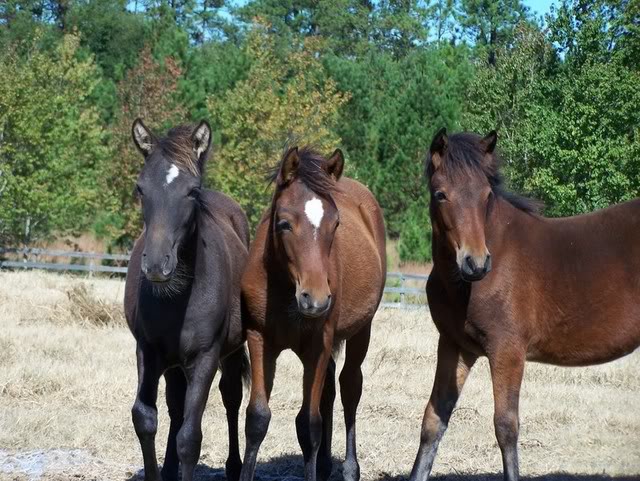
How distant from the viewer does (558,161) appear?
19312 mm

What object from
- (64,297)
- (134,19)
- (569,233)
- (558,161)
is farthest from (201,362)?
(134,19)

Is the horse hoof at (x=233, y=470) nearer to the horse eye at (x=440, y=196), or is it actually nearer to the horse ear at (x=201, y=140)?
the horse ear at (x=201, y=140)

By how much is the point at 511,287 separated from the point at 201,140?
2.22 meters

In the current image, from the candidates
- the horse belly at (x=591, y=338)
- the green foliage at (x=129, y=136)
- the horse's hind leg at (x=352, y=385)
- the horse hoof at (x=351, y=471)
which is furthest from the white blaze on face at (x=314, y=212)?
the green foliage at (x=129, y=136)

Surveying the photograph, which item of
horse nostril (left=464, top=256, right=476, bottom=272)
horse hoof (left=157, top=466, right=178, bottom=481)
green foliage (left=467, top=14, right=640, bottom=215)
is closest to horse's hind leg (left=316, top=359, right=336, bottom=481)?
horse hoof (left=157, top=466, right=178, bottom=481)

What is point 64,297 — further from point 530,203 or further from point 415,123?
point 415,123

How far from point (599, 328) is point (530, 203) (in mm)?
948

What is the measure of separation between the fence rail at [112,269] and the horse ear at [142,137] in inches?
537

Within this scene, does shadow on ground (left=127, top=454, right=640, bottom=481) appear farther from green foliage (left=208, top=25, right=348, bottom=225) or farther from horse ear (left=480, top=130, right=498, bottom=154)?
green foliage (left=208, top=25, right=348, bottom=225)

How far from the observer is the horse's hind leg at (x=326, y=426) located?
716 cm

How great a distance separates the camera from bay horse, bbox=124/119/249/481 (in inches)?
220

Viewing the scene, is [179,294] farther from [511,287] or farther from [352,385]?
[352,385]

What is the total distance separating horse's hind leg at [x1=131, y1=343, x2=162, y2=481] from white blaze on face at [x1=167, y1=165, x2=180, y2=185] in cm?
109

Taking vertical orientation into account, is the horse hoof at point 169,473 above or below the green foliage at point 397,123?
below
